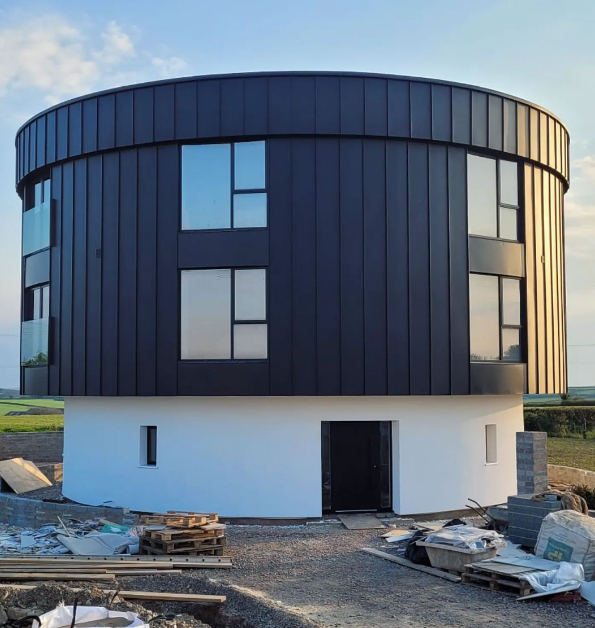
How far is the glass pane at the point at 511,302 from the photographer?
18.6m

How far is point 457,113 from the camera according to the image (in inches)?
695

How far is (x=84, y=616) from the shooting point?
333 inches

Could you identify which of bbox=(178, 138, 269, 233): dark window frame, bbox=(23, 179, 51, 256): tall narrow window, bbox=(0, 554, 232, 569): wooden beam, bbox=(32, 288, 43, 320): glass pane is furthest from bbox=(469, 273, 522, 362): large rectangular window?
bbox=(32, 288, 43, 320): glass pane

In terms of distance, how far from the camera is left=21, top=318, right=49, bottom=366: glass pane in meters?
19.7

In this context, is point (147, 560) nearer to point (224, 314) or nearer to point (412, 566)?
point (412, 566)

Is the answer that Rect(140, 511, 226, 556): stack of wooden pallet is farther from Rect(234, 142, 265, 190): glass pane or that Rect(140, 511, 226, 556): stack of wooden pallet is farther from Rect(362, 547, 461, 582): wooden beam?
Rect(234, 142, 265, 190): glass pane

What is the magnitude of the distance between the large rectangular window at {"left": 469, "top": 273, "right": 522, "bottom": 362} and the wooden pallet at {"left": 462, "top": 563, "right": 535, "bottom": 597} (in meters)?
6.97

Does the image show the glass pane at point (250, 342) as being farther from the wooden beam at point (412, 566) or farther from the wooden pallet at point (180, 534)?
the wooden beam at point (412, 566)

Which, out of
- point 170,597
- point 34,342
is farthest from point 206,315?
point 170,597

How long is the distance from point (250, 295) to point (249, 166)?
2721 millimetres

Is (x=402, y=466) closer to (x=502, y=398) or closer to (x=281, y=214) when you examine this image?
(x=502, y=398)

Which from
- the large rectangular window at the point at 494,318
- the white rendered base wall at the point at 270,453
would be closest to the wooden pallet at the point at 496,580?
the white rendered base wall at the point at 270,453

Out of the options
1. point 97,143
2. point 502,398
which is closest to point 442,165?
point 502,398

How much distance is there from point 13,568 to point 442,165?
37.7 feet
